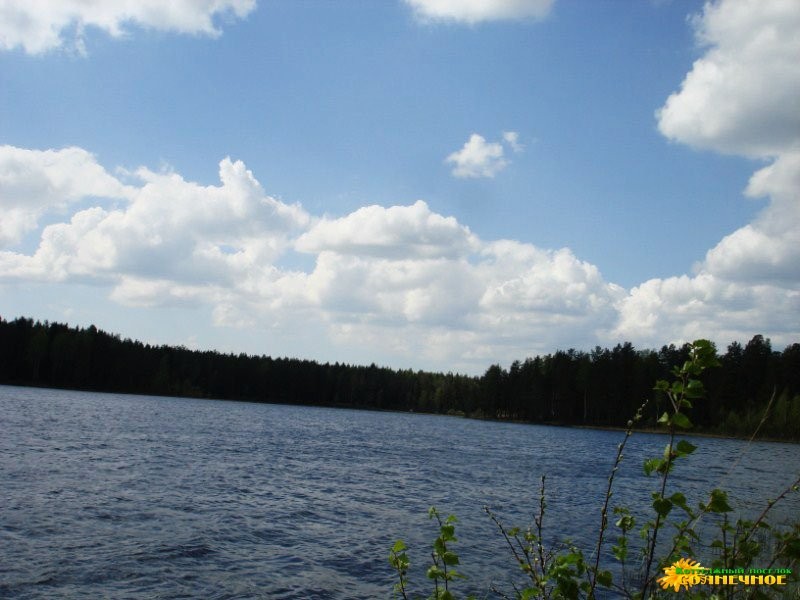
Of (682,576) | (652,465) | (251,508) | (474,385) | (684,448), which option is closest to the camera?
(682,576)

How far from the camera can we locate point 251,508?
82.3ft

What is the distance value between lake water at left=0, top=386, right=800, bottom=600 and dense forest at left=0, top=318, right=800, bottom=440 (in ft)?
219

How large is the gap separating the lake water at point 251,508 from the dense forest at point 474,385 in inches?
2632

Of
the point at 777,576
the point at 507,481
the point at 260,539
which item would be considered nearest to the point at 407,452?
the point at 507,481

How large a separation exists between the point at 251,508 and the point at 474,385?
157 meters

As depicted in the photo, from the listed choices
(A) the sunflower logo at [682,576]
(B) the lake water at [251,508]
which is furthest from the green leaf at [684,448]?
(A) the sunflower logo at [682,576]

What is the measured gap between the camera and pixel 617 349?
13438cm

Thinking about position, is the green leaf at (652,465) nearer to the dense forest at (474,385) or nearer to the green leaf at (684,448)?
the green leaf at (684,448)

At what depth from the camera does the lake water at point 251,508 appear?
16266 millimetres

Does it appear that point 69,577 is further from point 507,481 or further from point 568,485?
point 568,485

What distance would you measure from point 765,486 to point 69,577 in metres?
38.8

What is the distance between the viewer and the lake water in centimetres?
1627

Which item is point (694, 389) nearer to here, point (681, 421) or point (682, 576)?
point (681, 421)

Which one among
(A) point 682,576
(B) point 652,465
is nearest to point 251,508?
Answer: (B) point 652,465
